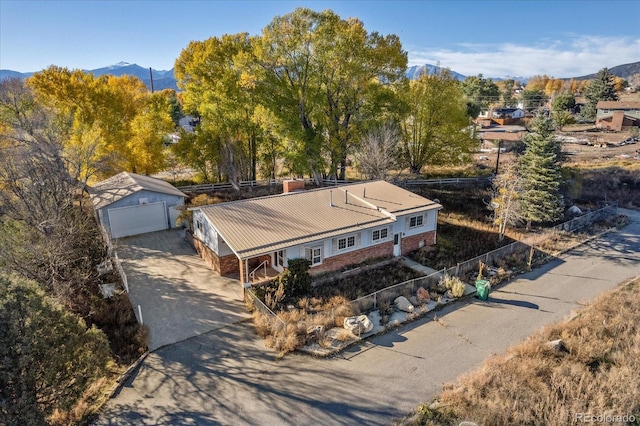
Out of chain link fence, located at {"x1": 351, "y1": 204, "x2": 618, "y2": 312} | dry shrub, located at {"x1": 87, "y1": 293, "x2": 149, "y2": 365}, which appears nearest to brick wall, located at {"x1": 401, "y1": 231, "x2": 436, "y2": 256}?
chain link fence, located at {"x1": 351, "y1": 204, "x2": 618, "y2": 312}

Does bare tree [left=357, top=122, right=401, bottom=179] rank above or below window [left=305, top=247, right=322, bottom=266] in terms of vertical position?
above

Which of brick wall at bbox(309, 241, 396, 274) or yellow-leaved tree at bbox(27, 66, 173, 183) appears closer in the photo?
brick wall at bbox(309, 241, 396, 274)

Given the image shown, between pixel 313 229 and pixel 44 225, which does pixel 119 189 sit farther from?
pixel 313 229

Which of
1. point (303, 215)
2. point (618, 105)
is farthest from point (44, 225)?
point (618, 105)

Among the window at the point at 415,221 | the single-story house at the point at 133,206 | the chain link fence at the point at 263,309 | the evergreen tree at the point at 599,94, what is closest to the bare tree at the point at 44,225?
the single-story house at the point at 133,206

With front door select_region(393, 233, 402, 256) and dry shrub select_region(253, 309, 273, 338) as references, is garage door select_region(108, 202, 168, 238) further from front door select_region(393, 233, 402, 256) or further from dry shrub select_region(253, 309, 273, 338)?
front door select_region(393, 233, 402, 256)

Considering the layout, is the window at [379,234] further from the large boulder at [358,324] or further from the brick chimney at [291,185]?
the large boulder at [358,324]

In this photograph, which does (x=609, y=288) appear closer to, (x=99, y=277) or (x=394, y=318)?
(x=394, y=318)
